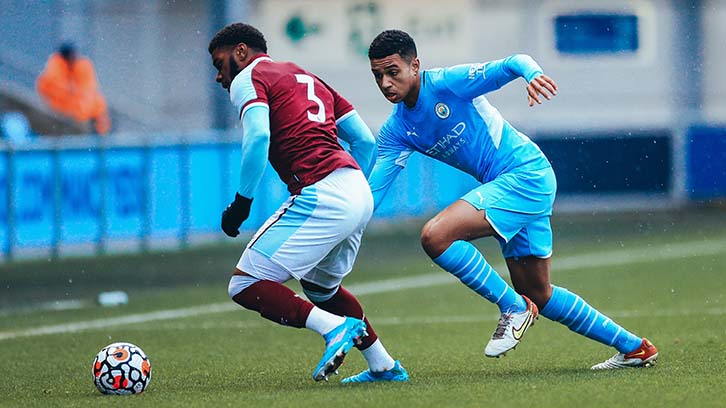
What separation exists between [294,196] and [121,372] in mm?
1153

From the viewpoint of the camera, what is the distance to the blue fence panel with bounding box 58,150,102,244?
1477cm

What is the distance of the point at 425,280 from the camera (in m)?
13.8

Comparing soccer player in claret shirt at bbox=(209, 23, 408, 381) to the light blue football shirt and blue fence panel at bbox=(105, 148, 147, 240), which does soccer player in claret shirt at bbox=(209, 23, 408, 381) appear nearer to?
the light blue football shirt

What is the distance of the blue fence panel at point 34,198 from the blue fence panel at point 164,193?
1.21 m

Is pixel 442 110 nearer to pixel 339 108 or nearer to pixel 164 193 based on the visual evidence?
pixel 339 108

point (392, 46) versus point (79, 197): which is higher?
point (392, 46)

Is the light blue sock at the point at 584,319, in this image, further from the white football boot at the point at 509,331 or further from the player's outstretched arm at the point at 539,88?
the player's outstretched arm at the point at 539,88

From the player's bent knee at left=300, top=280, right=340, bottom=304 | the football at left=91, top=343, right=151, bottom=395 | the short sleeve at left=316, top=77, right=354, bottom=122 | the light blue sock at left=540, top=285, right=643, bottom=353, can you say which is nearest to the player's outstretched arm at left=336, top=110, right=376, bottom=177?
the short sleeve at left=316, top=77, right=354, bottom=122

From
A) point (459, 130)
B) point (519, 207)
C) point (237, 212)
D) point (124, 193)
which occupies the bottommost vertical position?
point (124, 193)

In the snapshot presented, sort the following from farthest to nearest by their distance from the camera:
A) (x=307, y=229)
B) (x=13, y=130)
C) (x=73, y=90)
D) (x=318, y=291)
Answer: (x=73, y=90), (x=13, y=130), (x=318, y=291), (x=307, y=229)

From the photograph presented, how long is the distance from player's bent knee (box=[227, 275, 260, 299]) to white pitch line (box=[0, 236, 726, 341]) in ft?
11.4

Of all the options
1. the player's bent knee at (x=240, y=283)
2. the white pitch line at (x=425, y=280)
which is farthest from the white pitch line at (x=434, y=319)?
the player's bent knee at (x=240, y=283)

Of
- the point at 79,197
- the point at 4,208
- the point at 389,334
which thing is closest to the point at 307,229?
the point at 389,334

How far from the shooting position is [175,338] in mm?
9625
